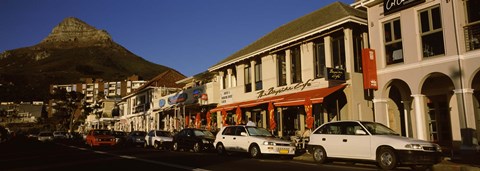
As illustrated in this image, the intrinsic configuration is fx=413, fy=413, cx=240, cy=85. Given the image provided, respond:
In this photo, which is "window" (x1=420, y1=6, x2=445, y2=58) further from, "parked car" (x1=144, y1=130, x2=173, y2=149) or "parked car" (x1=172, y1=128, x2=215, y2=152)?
"parked car" (x1=144, y1=130, x2=173, y2=149)

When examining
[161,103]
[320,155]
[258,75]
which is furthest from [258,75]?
[161,103]

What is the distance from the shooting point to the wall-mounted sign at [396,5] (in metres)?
17.2

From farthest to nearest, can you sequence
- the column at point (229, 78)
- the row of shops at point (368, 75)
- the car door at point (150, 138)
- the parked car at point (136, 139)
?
the column at point (229, 78) < the parked car at point (136, 139) < the car door at point (150, 138) < the row of shops at point (368, 75)

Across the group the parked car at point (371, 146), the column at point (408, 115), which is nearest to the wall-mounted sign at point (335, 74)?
the column at point (408, 115)

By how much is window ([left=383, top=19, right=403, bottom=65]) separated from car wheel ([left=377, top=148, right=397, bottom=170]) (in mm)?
7283

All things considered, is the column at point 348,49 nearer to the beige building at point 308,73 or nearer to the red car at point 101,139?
the beige building at point 308,73

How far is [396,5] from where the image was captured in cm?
1791

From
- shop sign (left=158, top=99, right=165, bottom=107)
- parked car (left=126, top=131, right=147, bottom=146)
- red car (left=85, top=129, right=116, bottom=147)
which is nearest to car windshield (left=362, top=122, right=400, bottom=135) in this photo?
red car (left=85, top=129, right=116, bottom=147)

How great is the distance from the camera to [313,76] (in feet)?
73.1

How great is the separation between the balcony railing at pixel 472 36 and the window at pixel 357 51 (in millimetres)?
5914

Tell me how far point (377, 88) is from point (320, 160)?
6105mm

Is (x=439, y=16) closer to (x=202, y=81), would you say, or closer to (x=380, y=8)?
(x=380, y=8)

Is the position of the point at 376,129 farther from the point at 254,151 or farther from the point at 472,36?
the point at 472,36

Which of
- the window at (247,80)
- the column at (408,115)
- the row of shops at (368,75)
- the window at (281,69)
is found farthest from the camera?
the window at (247,80)
